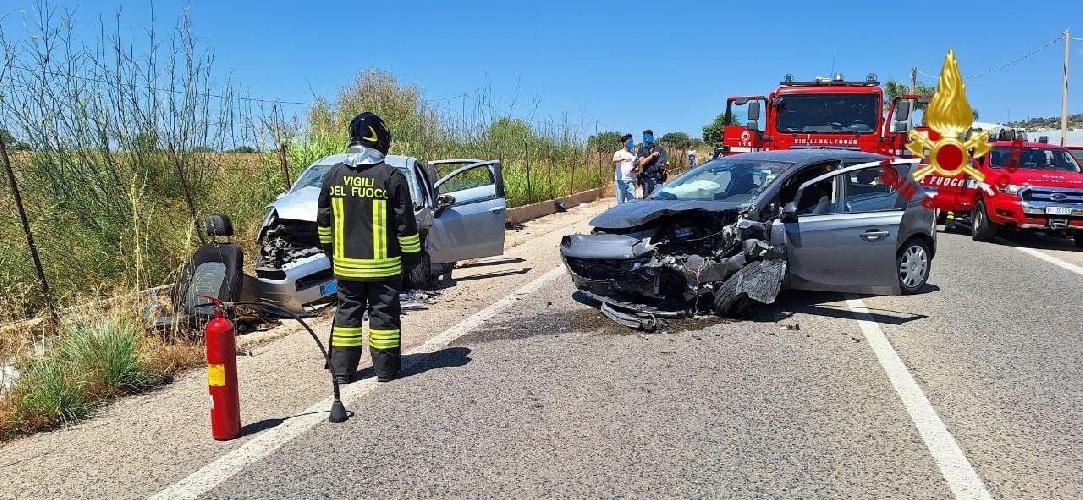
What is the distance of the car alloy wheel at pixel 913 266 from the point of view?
8123 millimetres

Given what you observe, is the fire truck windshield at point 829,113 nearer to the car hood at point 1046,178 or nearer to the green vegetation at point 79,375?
the car hood at point 1046,178

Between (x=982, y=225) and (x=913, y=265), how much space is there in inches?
250

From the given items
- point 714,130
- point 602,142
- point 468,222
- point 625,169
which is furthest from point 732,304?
point 714,130

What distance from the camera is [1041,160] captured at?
1355 cm

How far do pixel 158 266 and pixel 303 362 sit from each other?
133 inches

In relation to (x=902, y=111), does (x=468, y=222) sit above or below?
below

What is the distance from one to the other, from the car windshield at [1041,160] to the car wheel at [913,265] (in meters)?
6.75

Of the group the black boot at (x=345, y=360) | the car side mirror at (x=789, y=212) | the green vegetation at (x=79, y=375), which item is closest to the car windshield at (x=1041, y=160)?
the car side mirror at (x=789, y=212)

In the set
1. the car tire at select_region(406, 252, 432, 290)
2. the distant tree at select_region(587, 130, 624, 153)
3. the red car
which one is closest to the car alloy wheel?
the red car

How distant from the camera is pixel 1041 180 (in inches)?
490

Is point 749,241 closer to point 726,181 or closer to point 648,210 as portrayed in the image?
point 648,210

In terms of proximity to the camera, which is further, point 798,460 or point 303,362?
point 303,362

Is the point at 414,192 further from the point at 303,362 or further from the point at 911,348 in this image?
the point at 911,348

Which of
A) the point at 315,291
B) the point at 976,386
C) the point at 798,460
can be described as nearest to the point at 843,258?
the point at 976,386
